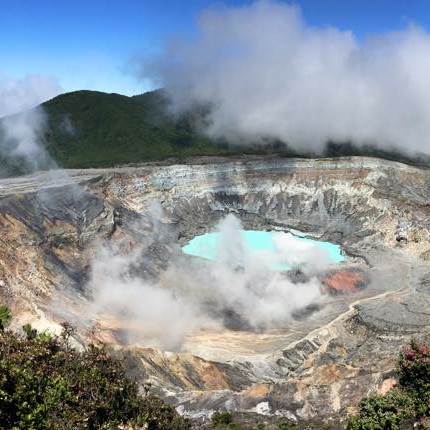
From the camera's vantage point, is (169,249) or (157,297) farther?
(169,249)

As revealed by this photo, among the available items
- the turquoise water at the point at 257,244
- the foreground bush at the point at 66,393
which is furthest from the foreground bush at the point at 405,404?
the turquoise water at the point at 257,244

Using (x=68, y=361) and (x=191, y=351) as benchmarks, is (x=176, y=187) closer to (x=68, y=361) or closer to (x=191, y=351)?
(x=191, y=351)

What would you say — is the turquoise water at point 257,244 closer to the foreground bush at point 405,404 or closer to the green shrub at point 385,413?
the foreground bush at point 405,404

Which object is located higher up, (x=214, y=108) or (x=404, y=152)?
(x=214, y=108)

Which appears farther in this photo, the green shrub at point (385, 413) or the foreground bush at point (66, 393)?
the green shrub at point (385, 413)

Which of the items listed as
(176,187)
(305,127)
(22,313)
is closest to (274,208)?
(176,187)

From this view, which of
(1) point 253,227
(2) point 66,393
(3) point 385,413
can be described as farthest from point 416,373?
(1) point 253,227

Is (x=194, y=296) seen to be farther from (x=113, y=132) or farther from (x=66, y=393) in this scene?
(x=113, y=132)
